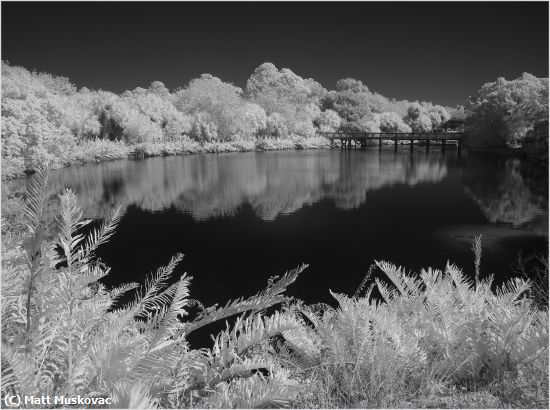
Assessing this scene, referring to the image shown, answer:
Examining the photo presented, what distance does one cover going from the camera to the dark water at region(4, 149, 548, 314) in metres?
10.4

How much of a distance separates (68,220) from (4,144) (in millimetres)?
22316

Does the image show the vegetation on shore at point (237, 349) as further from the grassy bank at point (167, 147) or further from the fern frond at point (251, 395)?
the grassy bank at point (167, 147)

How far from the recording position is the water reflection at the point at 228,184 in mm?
18172

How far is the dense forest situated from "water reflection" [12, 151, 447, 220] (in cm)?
274

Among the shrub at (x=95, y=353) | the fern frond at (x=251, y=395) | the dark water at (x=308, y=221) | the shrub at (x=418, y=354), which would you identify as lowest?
the dark water at (x=308, y=221)

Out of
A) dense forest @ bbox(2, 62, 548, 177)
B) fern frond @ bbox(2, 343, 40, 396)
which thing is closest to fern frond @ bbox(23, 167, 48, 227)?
fern frond @ bbox(2, 343, 40, 396)

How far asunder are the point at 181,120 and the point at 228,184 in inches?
1130

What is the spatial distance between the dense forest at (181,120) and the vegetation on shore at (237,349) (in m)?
17.6

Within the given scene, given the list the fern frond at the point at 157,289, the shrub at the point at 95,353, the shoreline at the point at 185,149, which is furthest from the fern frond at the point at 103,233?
the shoreline at the point at 185,149

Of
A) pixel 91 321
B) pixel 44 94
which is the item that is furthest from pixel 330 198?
pixel 44 94

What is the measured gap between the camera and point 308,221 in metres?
15.3

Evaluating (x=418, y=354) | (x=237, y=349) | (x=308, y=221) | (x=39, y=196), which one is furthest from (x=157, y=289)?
(x=308, y=221)

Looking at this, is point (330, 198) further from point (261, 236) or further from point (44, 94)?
point (44, 94)

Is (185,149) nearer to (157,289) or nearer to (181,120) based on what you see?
(181,120)
